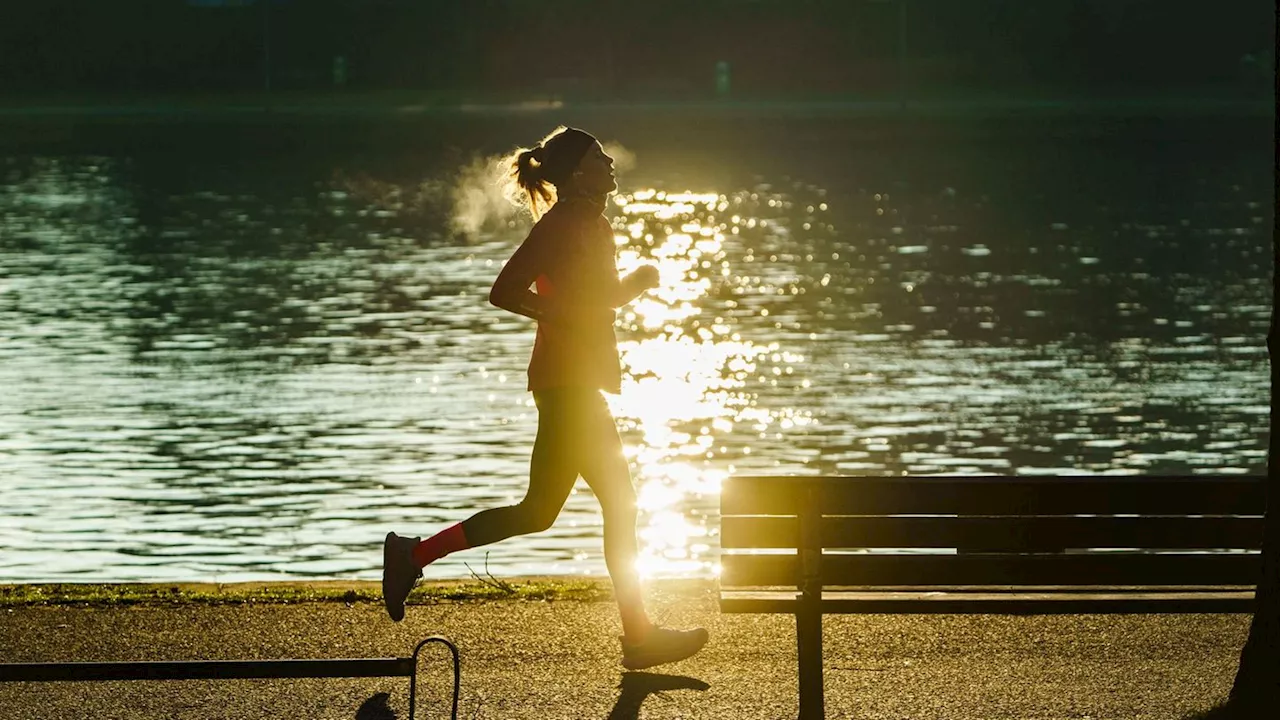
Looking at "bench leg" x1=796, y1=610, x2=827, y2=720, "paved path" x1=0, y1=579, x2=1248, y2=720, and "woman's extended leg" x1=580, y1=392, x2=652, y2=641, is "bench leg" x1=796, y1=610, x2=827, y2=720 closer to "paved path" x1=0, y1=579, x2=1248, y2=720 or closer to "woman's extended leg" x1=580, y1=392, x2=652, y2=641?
"paved path" x1=0, y1=579, x2=1248, y2=720

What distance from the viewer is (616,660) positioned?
24.5ft

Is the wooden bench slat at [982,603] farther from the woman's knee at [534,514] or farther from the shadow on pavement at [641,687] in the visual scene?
the woman's knee at [534,514]

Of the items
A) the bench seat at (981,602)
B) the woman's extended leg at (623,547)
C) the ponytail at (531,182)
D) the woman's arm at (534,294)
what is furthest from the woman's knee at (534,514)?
the ponytail at (531,182)

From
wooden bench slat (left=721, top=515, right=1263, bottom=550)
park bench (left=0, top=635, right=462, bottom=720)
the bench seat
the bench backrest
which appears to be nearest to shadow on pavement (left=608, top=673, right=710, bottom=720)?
the bench seat

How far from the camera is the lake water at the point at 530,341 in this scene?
16656 millimetres

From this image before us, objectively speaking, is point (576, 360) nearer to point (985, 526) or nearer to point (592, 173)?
point (592, 173)

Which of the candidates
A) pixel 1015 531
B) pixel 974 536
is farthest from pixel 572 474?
pixel 1015 531

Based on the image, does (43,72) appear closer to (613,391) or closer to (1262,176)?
(1262,176)

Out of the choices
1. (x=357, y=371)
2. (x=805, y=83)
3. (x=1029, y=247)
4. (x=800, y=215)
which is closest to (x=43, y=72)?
(x=805, y=83)

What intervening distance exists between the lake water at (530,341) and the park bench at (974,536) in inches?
81.4

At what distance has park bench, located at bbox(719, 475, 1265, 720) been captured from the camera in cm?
639

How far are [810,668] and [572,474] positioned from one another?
41.5 inches

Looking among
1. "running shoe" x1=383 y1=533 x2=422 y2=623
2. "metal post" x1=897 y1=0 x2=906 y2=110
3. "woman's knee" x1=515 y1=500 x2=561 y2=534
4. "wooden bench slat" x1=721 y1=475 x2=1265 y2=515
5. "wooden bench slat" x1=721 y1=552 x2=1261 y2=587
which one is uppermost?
"metal post" x1=897 y1=0 x2=906 y2=110

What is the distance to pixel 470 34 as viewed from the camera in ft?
240
